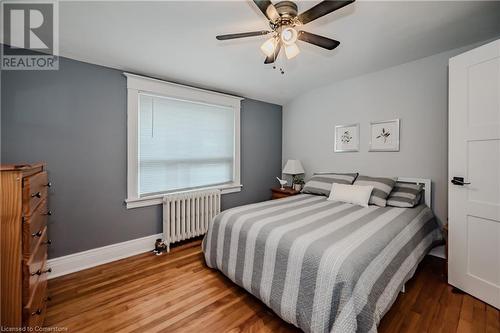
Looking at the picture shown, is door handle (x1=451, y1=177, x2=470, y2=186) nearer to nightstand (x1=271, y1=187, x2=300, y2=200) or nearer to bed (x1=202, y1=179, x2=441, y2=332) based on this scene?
bed (x1=202, y1=179, x2=441, y2=332)

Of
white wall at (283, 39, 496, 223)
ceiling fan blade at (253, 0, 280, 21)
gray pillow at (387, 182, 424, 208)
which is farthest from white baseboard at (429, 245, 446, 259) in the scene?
ceiling fan blade at (253, 0, 280, 21)

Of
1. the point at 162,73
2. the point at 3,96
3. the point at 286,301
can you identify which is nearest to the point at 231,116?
the point at 162,73

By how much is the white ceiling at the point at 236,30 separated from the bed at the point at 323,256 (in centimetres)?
168

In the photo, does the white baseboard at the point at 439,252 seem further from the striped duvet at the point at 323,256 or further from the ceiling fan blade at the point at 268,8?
the ceiling fan blade at the point at 268,8

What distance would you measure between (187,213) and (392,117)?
2.97 m

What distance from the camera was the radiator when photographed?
2.63 meters

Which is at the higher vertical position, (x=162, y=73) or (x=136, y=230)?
(x=162, y=73)

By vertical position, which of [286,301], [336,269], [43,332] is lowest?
[43,332]

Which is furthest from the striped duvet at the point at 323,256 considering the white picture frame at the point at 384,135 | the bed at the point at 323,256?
the white picture frame at the point at 384,135

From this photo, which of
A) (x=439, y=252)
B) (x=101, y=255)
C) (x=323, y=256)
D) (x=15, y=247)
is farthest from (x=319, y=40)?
(x=101, y=255)

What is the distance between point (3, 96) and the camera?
1.82 metres

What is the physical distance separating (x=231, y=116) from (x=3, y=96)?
244 cm

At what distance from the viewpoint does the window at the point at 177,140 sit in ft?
8.20

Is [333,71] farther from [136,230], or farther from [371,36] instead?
[136,230]
